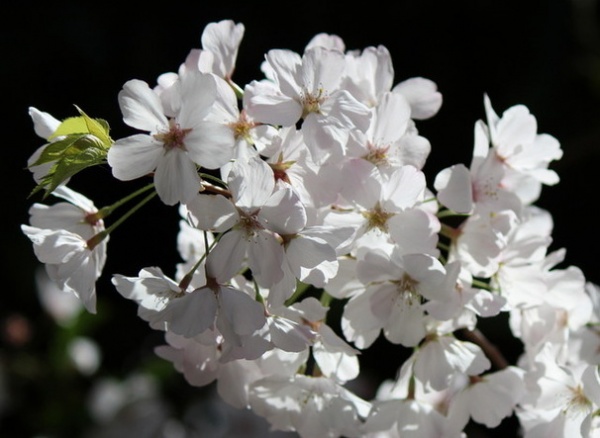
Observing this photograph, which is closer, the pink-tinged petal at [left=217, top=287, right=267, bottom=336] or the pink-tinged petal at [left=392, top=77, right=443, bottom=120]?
the pink-tinged petal at [left=217, top=287, right=267, bottom=336]

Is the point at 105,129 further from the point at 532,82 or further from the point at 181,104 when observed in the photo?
the point at 532,82

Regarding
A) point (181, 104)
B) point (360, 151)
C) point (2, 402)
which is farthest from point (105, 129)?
point (2, 402)

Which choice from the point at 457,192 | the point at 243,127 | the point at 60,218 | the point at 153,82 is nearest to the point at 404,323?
the point at 457,192

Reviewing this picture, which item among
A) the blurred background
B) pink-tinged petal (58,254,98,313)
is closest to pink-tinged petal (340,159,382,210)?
pink-tinged petal (58,254,98,313)

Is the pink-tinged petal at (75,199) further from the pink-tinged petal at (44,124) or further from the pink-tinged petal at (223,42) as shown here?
the pink-tinged petal at (223,42)

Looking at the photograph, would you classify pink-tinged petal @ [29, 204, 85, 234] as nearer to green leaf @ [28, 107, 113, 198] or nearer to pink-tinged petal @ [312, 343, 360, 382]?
green leaf @ [28, 107, 113, 198]

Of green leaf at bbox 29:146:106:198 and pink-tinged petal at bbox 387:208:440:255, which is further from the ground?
green leaf at bbox 29:146:106:198
